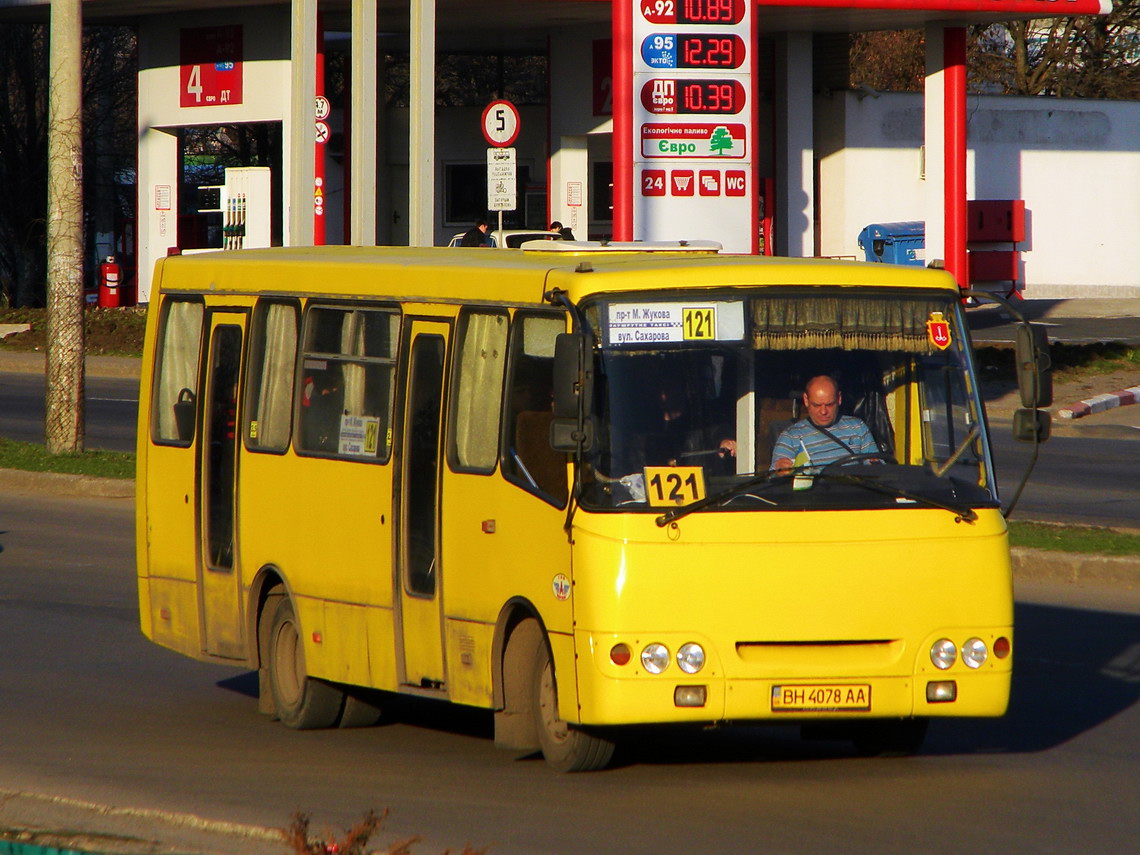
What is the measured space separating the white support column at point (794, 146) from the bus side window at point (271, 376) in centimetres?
2724

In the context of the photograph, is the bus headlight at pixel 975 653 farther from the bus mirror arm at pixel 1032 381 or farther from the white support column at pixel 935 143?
the white support column at pixel 935 143

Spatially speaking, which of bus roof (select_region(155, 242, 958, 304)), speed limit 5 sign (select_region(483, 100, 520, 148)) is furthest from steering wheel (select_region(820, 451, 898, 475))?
speed limit 5 sign (select_region(483, 100, 520, 148))

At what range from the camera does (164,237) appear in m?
35.3

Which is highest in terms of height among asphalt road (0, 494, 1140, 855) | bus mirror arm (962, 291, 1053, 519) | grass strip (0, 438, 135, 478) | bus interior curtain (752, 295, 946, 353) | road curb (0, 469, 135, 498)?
bus interior curtain (752, 295, 946, 353)

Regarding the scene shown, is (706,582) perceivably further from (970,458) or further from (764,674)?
(970,458)

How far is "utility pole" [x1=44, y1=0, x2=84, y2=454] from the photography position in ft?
63.0

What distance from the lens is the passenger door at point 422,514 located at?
8.17 metres

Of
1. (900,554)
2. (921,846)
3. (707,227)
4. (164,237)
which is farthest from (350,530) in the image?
(164,237)

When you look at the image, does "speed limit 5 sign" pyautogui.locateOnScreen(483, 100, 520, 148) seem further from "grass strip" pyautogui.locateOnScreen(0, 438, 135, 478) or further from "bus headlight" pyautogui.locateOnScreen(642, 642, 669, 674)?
"bus headlight" pyautogui.locateOnScreen(642, 642, 669, 674)

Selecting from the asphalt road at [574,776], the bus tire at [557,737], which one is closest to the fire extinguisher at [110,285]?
the asphalt road at [574,776]

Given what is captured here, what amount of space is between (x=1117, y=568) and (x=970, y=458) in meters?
5.44

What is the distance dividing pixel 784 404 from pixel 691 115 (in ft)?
50.8

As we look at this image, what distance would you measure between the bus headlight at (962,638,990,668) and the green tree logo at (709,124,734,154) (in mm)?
15629

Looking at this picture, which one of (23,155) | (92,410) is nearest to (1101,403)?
(92,410)
